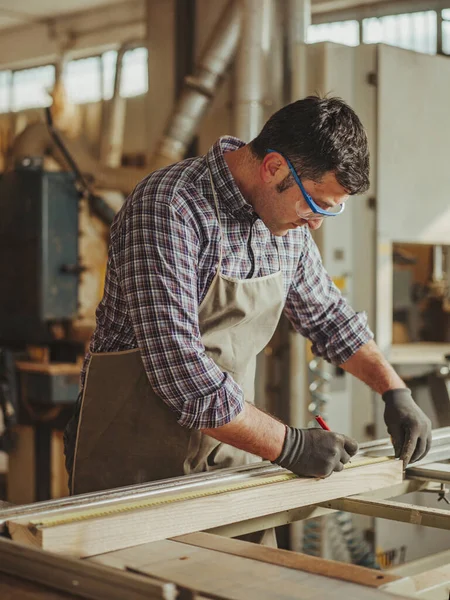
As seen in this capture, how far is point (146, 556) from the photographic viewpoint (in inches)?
50.1

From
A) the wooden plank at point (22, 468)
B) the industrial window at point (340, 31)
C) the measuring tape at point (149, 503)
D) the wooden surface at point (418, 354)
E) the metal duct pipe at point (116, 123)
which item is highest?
the industrial window at point (340, 31)

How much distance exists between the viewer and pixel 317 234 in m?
3.27

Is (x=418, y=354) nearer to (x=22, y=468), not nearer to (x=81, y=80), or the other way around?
(x=22, y=468)

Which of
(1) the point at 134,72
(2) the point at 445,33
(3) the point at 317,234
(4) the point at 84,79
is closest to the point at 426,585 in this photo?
(3) the point at 317,234

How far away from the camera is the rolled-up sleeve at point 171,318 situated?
1549 millimetres

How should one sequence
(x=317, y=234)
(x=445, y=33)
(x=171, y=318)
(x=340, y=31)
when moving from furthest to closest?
(x=340, y=31) → (x=445, y=33) → (x=317, y=234) → (x=171, y=318)

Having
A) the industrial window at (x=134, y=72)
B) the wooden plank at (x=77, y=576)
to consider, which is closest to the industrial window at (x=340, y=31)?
the industrial window at (x=134, y=72)

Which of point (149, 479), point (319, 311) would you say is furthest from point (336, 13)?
point (149, 479)

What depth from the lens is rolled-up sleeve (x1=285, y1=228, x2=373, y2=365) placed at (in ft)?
6.49

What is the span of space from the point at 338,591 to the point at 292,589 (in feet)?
0.19

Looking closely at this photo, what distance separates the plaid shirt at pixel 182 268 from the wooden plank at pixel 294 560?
0.80ft

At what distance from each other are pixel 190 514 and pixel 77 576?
33 centimetres

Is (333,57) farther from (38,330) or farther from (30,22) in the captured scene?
(30,22)

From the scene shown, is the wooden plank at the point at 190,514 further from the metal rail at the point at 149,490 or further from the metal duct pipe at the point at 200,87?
the metal duct pipe at the point at 200,87
